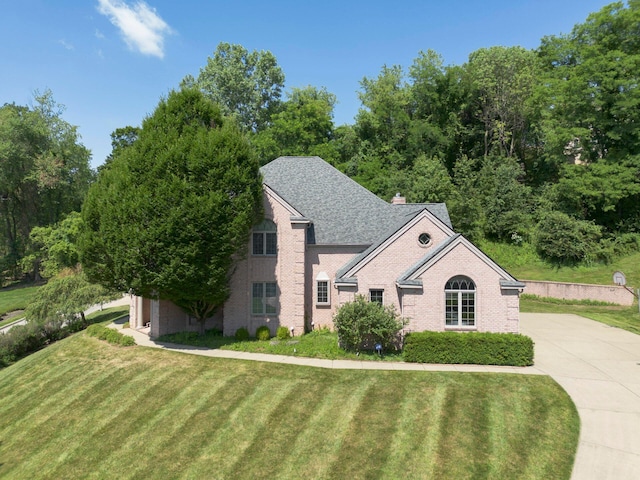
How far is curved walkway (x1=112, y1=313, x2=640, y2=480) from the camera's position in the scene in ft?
35.2

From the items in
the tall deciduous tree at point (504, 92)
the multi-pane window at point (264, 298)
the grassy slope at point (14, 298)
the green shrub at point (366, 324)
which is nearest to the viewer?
the green shrub at point (366, 324)

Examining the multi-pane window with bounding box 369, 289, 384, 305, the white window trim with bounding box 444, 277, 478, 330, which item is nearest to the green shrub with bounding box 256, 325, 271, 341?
the multi-pane window with bounding box 369, 289, 384, 305

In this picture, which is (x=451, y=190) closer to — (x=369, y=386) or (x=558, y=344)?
(x=558, y=344)

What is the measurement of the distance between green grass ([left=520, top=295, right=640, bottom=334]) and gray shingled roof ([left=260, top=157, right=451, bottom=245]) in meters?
13.9

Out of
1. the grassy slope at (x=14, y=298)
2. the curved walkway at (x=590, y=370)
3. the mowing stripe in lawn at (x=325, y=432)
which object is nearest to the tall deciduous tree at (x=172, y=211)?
the curved walkway at (x=590, y=370)

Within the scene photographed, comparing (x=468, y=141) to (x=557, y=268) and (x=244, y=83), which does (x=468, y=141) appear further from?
(x=244, y=83)

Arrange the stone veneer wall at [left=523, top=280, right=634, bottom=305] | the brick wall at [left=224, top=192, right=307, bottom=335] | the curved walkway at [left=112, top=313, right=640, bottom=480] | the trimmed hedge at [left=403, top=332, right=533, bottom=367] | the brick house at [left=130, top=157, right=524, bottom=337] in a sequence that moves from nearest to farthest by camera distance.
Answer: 1. the curved walkway at [left=112, top=313, right=640, bottom=480]
2. the trimmed hedge at [left=403, top=332, right=533, bottom=367]
3. the brick house at [left=130, top=157, right=524, bottom=337]
4. the brick wall at [left=224, top=192, right=307, bottom=335]
5. the stone veneer wall at [left=523, top=280, right=634, bottom=305]

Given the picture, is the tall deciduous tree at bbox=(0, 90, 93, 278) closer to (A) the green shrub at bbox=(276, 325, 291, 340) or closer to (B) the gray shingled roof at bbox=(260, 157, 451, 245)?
(B) the gray shingled roof at bbox=(260, 157, 451, 245)

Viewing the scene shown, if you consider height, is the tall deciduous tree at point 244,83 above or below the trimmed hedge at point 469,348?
above

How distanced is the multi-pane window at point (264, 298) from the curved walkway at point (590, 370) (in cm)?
343

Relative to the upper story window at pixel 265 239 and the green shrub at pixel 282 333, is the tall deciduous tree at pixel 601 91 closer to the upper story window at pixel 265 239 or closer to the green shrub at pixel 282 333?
the upper story window at pixel 265 239

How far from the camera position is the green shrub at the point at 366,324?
17.9 metres

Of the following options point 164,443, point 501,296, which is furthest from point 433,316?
point 164,443

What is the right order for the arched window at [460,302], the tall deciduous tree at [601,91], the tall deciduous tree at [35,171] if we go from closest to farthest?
the arched window at [460,302] → the tall deciduous tree at [601,91] → the tall deciduous tree at [35,171]
